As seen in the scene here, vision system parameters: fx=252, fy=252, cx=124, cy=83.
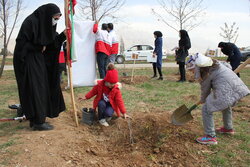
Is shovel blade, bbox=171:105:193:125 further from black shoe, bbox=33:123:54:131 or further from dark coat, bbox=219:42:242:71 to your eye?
dark coat, bbox=219:42:242:71

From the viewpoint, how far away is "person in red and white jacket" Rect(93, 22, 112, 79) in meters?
7.37

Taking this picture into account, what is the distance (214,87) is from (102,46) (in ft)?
14.7

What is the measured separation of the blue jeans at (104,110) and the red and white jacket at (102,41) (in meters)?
3.31

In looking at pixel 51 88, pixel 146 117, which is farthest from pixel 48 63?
pixel 146 117

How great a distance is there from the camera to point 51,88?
413cm

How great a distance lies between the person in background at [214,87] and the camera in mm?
3434

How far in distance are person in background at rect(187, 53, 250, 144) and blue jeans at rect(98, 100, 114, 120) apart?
1.52m

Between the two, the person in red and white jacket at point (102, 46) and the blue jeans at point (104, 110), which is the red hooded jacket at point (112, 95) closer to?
the blue jeans at point (104, 110)

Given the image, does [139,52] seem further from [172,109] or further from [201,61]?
[201,61]

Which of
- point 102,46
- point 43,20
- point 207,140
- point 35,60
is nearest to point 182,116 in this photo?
point 207,140

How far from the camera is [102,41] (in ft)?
24.4

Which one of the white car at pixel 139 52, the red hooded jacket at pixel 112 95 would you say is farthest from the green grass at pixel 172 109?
the white car at pixel 139 52

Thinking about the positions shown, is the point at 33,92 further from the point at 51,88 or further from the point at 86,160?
the point at 86,160

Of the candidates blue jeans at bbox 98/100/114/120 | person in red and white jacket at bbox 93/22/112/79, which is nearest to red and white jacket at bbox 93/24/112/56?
person in red and white jacket at bbox 93/22/112/79
